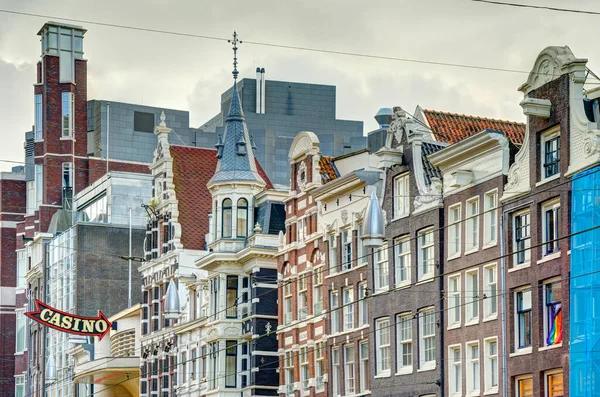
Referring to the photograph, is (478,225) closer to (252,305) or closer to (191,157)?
(252,305)

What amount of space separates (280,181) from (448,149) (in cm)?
4199

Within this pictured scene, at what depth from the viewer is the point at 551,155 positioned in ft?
165

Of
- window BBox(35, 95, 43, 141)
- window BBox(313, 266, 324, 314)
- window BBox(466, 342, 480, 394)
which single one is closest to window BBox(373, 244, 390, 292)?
window BBox(313, 266, 324, 314)

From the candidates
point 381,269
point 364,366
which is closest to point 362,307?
point 364,366

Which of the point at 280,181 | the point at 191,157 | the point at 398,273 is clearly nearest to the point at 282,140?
the point at 280,181

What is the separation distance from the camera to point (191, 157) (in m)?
82.2

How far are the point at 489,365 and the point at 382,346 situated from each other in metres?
7.32

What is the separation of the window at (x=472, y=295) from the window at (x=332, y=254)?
32.7 feet

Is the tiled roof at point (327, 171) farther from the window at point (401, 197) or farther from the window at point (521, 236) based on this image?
the window at point (521, 236)

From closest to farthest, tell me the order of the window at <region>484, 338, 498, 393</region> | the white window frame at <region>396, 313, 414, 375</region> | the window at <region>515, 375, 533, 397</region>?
the window at <region>515, 375, 533, 397</region> < the window at <region>484, 338, 498, 393</region> < the white window frame at <region>396, 313, 414, 375</region>

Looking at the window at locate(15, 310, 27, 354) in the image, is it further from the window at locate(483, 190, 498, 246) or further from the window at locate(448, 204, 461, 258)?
the window at locate(483, 190, 498, 246)

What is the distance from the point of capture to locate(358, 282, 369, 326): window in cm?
6116

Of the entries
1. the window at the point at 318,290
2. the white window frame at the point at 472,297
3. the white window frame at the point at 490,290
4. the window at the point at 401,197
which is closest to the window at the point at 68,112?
the window at the point at 318,290

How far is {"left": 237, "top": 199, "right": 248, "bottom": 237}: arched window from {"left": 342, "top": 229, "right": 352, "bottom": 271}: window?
1080cm
